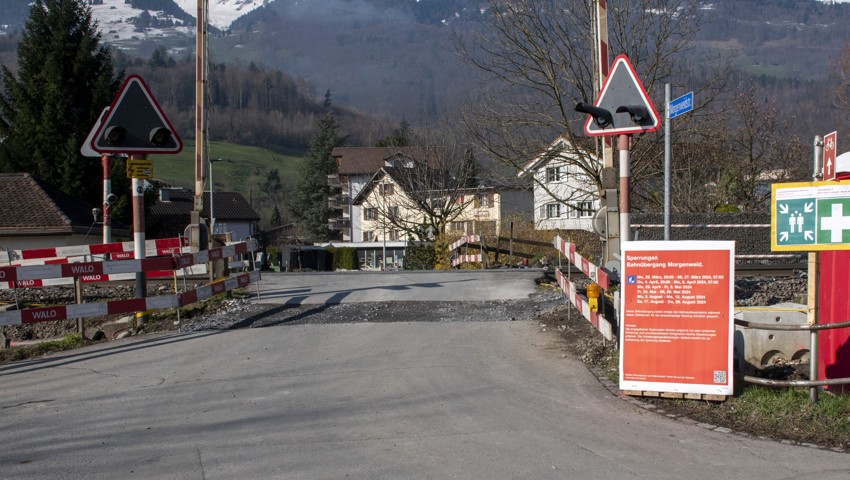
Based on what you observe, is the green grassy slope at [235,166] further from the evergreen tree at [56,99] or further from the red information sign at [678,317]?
the red information sign at [678,317]

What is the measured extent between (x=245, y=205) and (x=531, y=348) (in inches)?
3638

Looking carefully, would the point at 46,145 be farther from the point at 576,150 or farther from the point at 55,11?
the point at 576,150

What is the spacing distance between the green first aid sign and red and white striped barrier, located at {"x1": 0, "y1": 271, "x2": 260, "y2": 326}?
823 cm

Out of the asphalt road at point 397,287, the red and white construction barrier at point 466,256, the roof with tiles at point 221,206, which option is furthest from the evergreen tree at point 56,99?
the roof with tiles at point 221,206

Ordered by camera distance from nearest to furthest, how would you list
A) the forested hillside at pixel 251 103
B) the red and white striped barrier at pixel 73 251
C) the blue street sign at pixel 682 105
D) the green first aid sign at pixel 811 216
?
the green first aid sign at pixel 811 216, the blue street sign at pixel 682 105, the red and white striped barrier at pixel 73 251, the forested hillside at pixel 251 103

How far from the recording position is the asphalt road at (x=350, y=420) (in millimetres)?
5590

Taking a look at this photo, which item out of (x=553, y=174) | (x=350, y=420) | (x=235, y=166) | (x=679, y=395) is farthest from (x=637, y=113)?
(x=235, y=166)

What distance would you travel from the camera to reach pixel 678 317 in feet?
24.2

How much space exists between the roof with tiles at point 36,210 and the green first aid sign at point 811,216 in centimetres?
2465

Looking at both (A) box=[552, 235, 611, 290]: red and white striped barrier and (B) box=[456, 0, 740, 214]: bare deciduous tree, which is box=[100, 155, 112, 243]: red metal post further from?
(B) box=[456, 0, 740, 214]: bare deciduous tree

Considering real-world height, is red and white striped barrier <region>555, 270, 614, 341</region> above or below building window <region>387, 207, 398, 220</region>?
below

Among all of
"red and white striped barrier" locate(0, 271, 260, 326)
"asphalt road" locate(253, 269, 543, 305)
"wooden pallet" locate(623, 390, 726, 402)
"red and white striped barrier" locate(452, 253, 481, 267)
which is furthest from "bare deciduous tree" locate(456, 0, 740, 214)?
"wooden pallet" locate(623, 390, 726, 402)

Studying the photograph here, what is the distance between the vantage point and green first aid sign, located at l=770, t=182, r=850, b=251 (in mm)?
6980

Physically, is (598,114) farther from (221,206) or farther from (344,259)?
(221,206)
